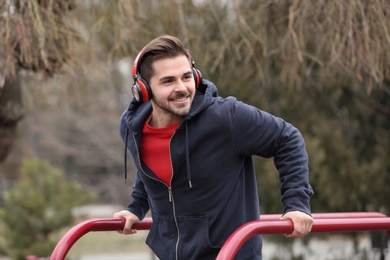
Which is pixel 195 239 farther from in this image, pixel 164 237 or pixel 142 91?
pixel 142 91

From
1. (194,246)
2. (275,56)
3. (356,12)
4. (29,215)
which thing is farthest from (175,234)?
(29,215)

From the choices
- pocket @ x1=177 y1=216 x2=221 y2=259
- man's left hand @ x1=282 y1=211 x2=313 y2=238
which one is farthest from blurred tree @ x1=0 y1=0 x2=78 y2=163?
man's left hand @ x1=282 y1=211 x2=313 y2=238

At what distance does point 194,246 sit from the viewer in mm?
2941

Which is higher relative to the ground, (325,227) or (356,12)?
(356,12)

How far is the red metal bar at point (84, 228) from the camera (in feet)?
9.88

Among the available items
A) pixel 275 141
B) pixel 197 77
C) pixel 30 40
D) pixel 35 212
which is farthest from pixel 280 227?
pixel 35 212

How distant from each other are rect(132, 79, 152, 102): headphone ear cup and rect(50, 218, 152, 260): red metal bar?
59cm

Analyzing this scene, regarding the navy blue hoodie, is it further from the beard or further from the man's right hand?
the man's right hand

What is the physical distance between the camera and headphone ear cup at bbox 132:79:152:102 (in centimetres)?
295

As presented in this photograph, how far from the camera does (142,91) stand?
2955 mm

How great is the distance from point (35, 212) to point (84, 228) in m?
6.93

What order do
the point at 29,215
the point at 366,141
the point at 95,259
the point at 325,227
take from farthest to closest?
1. the point at 95,259
2. the point at 29,215
3. the point at 366,141
4. the point at 325,227

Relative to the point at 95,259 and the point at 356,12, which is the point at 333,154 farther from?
the point at 95,259

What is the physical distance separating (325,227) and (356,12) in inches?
77.0
